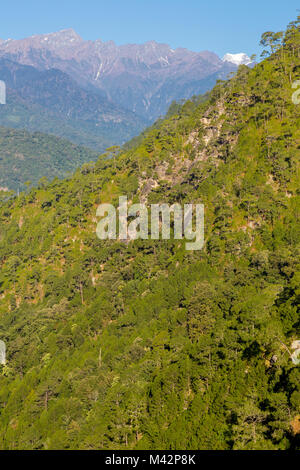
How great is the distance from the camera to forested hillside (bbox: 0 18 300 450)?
54406 millimetres

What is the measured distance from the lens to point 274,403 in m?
45.2

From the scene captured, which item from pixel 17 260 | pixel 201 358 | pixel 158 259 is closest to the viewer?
pixel 201 358

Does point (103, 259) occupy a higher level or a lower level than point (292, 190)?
lower

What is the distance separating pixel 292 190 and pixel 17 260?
10322 cm

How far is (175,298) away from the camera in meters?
87.2

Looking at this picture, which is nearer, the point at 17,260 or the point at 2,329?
the point at 2,329

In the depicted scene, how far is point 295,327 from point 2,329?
97.6 meters

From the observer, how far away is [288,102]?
112 metres

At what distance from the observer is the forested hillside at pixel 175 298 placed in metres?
54.4

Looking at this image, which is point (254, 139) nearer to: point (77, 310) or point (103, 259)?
point (103, 259)
